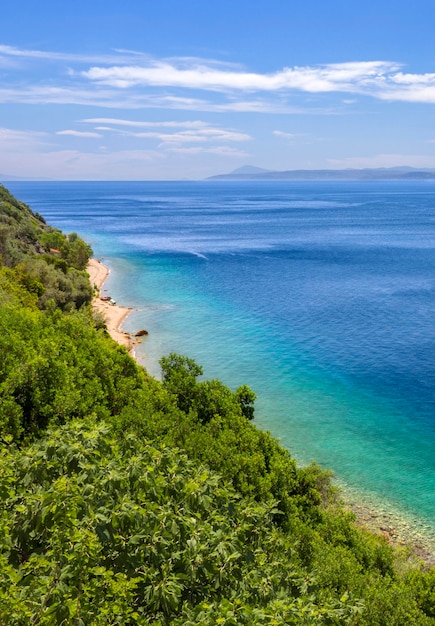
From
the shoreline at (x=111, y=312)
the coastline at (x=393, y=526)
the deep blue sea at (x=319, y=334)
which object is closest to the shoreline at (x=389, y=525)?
the coastline at (x=393, y=526)

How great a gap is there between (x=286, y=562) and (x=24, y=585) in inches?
274

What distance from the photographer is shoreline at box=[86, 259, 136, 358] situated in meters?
58.9

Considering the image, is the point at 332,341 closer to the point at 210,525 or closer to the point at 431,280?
the point at 431,280

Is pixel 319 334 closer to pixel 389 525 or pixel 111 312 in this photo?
pixel 111 312

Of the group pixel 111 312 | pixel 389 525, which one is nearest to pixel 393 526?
pixel 389 525

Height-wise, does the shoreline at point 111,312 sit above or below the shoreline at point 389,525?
above

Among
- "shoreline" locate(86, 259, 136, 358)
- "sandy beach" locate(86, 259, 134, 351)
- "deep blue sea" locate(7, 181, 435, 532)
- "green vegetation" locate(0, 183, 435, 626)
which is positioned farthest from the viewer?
"sandy beach" locate(86, 259, 134, 351)

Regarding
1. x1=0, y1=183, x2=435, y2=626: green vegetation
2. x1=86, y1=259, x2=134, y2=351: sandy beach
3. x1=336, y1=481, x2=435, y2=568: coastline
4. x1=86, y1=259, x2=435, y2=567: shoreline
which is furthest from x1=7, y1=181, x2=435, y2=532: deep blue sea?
x1=0, y1=183, x2=435, y2=626: green vegetation

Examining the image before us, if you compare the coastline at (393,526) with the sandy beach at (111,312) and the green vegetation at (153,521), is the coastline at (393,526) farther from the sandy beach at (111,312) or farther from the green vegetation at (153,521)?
the sandy beach at (111,312)

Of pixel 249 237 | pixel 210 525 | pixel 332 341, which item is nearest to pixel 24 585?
pixel 210 525

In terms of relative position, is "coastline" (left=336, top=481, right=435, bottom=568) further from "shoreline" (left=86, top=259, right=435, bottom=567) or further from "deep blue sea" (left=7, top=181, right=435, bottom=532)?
"deep blue sea" (left=7, top=181, right=435, bottom=532)

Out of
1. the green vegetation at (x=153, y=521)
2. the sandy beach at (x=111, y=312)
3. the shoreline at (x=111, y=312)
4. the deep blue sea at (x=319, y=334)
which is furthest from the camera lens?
the sandy beach at (x=111, y=312)

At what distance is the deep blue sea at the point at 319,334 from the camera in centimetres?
3700

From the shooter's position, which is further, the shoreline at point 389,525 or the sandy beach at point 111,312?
the sandy beach at point 111,312
